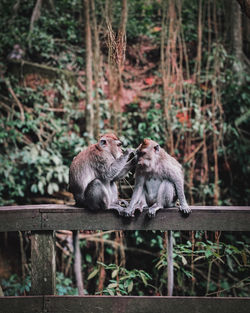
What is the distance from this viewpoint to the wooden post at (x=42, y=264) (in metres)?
2.38

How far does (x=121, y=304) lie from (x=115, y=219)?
1.75 feet

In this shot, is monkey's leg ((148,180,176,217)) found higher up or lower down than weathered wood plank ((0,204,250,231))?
higher up

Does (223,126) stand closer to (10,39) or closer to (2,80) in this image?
(2,80)

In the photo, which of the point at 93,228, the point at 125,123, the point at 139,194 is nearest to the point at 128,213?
the point at 93,228

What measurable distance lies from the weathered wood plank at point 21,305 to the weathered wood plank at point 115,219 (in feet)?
1.45

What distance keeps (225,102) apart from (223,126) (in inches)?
20.6

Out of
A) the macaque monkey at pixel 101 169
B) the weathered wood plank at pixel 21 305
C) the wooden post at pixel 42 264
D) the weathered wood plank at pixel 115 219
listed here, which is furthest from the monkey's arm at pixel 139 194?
the weathered wood plank at pixel 21 305

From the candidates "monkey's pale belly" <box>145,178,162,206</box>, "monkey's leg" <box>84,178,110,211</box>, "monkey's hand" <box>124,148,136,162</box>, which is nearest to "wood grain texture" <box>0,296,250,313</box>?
"monkey's leg" <box>84,178,110,211</box>

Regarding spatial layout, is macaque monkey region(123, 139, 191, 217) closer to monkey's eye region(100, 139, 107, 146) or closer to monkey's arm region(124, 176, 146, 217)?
monkey's arm region(124, 176, 146, 217)

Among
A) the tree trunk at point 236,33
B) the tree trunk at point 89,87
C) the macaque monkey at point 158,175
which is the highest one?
the tree trunk at point 236,33

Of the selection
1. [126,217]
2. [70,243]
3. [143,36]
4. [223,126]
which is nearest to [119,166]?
[126,217]

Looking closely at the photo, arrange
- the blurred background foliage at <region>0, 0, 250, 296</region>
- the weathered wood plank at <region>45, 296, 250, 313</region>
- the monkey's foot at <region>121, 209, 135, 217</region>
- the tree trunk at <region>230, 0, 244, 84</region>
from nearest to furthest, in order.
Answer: the weathered wood plank at <region>45, 296, 250, 313</region> < the monkey's foot at <region>121, 209, 135, 217</region> < the blurred background foliage at <region>0, 0, 250, 296</region> < the tree trunk at <region>230, 0, 244, 84</region>

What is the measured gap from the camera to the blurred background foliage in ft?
18.1

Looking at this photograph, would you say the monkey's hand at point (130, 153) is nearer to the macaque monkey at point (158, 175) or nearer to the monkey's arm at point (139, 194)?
the macaque monkey at point (158, 175)
